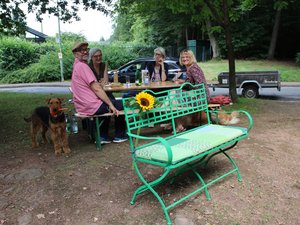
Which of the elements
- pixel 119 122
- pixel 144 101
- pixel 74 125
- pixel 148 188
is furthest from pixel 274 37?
pixel 148 188

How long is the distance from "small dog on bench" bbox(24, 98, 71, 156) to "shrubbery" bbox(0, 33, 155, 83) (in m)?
20.6

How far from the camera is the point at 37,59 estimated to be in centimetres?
2845

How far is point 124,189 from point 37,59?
26924 millimetres

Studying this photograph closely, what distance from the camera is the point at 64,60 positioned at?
2673 cm

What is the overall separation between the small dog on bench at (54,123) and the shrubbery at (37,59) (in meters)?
20.6

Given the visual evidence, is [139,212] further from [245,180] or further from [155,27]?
[155,27]

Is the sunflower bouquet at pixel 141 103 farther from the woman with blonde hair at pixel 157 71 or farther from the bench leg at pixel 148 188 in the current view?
the woman with blonde hair at pixel 157 71

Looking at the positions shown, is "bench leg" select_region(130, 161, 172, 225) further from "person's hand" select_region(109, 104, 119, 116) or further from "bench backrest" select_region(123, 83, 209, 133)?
"person's hand" select_region(109, 104, 119, 116)

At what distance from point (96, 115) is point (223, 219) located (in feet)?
8.42

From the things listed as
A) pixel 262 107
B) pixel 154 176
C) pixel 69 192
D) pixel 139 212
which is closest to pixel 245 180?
pixel 154 176

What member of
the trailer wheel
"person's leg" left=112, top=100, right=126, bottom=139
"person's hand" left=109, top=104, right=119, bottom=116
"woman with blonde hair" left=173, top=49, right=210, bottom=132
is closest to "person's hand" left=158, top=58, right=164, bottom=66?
"woman with blonde hair" left=173, top=49, right=210, bottom=132

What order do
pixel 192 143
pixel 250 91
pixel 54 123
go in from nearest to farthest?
pixel 192 143 < pixel 54 123 < pixel 250 91

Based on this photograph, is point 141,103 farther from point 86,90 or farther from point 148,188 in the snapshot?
point 86,90

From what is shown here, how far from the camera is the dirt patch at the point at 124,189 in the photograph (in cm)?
326
